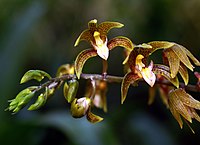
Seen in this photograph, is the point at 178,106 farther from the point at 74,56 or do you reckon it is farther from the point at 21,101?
the point at 74,56

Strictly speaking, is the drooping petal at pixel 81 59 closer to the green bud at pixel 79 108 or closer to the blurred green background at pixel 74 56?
the green bud at pixel 79 108

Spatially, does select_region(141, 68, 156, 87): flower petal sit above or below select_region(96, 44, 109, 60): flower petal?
below

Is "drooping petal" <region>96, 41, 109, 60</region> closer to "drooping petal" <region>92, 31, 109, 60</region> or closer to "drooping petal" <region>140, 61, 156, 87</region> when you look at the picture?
"drooping petal" <region>92, 31, 109, 60</region>

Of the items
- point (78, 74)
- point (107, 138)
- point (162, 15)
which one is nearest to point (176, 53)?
point (78, 74)

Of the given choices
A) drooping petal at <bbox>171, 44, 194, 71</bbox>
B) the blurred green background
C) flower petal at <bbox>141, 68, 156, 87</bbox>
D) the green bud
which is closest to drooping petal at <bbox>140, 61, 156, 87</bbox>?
flower petal at <bbox>141, 68, 156, 87</bbox>

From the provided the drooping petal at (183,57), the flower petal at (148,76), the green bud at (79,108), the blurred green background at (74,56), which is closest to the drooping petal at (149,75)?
the flower petal at (148,76)

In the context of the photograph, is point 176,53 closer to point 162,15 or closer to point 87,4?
point 162,15
